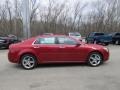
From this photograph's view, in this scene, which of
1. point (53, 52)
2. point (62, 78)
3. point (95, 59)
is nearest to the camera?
point (62, 78)

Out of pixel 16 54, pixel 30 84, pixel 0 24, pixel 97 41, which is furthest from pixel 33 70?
pixel 0 24

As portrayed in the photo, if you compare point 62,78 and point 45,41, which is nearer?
point 62,78

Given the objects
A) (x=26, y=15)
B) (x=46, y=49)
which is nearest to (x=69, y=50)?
(x=46, y=49)

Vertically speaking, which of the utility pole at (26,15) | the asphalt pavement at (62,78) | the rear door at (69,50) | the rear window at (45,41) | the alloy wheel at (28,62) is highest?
the utility pole at (26,15)

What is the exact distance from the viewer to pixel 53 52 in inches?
409

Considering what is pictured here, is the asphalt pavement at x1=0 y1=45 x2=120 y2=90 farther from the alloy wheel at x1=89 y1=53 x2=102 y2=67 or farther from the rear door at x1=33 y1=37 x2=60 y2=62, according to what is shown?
the rear door at x1=33 y1=37 x2=60 y2=62

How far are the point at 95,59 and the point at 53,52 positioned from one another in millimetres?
1972

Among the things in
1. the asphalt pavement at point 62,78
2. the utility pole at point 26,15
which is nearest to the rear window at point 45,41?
the asphalt pavement at point 62,78

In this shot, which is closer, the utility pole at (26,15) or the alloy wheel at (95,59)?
the alloy wheel at (95,59)

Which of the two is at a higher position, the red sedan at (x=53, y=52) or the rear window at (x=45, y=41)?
the rear window at (x=45, y=41)

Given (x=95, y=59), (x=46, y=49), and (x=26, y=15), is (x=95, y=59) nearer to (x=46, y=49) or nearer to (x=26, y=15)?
(x=46, y=49)

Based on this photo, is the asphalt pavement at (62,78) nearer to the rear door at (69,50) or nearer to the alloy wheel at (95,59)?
the alloy wheel at (95,59)

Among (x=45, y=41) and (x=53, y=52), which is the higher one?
(x=45, y=41)

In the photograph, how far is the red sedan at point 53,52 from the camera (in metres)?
10.3
